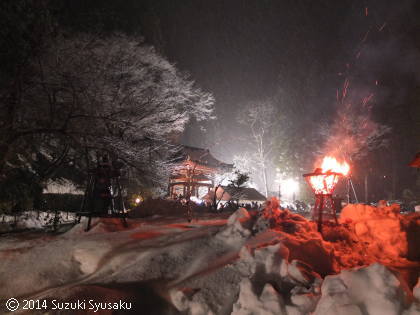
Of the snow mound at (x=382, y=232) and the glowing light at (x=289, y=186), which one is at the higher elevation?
the glowing light at (x=289, y=186)

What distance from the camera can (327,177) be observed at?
6.53 meters

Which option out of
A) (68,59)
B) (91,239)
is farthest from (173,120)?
(91,239)

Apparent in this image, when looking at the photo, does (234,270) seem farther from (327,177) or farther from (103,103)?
(103,103)

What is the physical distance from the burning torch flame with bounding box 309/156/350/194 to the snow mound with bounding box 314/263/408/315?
4241mm

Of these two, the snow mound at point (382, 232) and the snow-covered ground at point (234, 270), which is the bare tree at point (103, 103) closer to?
the snow-covered ground at point (234, 270)

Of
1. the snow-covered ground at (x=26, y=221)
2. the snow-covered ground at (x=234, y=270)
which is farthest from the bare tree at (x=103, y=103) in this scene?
the snow-covered ground at (x=234, y=270)

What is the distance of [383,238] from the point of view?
6.12 m

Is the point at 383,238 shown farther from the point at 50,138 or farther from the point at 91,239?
the point at 50,138

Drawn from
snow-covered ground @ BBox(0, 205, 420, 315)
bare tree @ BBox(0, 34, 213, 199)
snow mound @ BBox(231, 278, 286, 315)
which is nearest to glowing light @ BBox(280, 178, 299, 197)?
bare tree @ BBox(0, 34, 213, 199)

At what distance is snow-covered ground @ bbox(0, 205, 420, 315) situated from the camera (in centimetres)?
252

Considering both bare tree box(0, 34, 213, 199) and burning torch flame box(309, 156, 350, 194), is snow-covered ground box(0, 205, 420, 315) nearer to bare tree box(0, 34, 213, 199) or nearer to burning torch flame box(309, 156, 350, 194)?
burning torch flame box(309, 156, 350, 194)

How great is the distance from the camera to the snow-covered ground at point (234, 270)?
2.52 m

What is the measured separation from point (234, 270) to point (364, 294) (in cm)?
167

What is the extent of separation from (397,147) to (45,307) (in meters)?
41.5
